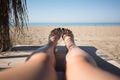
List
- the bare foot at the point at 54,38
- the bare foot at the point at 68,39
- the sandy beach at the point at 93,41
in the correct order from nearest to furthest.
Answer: the bare foot at the point at 68,39 < the bare foot at the point at 54,38 < the sandy beach at the point at 93,41

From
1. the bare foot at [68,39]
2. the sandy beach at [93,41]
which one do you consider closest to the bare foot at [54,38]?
the bare foot at [68,39]

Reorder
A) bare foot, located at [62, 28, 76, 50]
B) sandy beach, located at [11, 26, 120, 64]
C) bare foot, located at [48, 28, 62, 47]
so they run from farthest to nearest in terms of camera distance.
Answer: sandy beach, located at [11, 26, 120, 64]
bare foot, located at [48, 28, 62, 47]
bare foot, located at [62, 28, 76, 50]

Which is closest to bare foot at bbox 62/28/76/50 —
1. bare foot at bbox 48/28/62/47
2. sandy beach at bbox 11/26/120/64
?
bare foot at bbox 48/28/62/47

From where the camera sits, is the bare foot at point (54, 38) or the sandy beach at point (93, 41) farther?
the sandy beach at point (93, 41)

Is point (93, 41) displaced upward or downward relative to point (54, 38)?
downward

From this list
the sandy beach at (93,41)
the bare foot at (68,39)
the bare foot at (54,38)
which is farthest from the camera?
the sandy beach at (93,41)

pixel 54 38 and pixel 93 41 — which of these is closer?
pixel 54 38

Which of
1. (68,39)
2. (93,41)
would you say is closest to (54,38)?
(68,39)

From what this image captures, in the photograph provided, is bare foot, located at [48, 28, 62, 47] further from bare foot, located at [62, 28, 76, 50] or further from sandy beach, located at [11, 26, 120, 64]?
sandy beach, located at [11, 26, 120, 64]

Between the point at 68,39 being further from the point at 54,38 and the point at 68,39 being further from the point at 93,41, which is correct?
the point at 93,41

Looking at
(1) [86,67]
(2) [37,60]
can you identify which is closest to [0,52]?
(2) [37,60]

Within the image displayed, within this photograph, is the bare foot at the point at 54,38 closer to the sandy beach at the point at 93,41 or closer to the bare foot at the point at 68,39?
the bare foot at the point at 68,39

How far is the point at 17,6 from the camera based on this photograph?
3029 millimetres

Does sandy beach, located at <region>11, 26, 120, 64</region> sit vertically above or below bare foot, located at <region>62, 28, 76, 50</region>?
below
